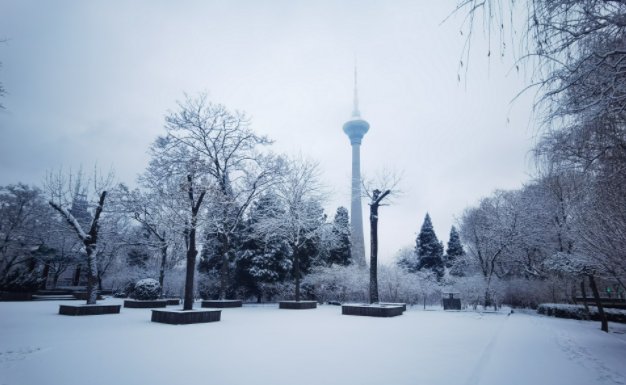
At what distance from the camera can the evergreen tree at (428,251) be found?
39.5 metres

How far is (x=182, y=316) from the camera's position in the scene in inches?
442

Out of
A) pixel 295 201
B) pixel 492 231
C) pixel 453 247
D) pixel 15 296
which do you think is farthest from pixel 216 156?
pixel 453 247

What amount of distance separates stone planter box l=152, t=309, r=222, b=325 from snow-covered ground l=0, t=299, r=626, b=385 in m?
1.04

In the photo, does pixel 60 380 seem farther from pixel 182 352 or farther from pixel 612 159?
pixel 612 159

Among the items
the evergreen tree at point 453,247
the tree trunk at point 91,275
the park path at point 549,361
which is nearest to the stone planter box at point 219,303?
the tree trunk at point 91,275

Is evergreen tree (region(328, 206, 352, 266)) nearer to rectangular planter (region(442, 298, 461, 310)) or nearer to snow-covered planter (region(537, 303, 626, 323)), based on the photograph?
rectangular planter (region(442, 298, 461, 310))

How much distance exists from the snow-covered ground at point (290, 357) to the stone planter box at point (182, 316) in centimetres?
104

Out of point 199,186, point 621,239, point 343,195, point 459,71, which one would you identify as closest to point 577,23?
point 459,71

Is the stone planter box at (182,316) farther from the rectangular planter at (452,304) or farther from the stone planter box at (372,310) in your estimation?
the rectangular planter at (452,304)

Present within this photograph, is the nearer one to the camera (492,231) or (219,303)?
(219,303)

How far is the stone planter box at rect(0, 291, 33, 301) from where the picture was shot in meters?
19.8

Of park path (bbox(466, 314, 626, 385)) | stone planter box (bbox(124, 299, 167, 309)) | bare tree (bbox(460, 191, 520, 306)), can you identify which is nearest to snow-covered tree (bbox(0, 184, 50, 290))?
stone planter box (bbox(124, 299, 167, 309))

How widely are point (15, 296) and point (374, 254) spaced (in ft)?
73.3

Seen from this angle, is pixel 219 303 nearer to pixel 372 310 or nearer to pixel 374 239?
pixel 372 310
